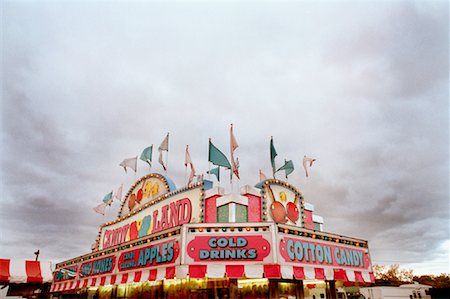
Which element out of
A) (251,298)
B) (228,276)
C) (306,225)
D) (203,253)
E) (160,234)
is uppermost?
(306,225)

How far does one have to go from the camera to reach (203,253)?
1282 centimetres

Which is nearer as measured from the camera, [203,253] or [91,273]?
[203,253]

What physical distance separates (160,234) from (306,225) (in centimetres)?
979

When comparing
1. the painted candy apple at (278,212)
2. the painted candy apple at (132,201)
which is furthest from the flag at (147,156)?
the painted candy apple at (278,212)

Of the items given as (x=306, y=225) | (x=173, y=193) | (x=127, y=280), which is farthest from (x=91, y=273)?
(x=306, y=225)

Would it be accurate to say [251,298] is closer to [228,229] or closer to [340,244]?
[228,229]

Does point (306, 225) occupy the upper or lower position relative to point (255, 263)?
upper

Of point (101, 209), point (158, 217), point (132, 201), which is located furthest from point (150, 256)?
point (101, 209)

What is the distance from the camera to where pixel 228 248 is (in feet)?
42.3

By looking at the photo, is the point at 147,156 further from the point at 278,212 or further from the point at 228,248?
the point at 228,248

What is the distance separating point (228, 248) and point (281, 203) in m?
5.60

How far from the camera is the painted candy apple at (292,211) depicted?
1770 centimetres

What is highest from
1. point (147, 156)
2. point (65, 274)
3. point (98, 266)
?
point (147, 156)

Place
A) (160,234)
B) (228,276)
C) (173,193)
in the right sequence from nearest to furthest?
(228,276), (160,234), (173,193)
